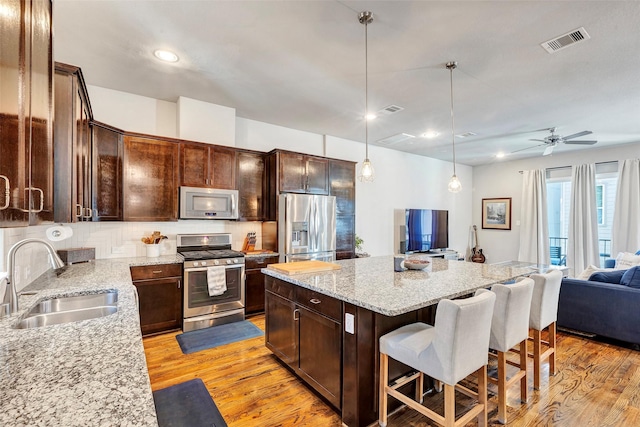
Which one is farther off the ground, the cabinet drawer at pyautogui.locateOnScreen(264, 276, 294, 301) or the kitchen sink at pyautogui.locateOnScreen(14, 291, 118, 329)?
the kitchen sink at pyautogui.locateOnScreen(14, 291, 118, 329)

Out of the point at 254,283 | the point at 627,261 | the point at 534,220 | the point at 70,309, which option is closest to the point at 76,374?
the point at 70,309

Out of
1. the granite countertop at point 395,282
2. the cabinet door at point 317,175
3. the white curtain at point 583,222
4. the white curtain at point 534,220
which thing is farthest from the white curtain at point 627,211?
the cabinet door at point 317,175

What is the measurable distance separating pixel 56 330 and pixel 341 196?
163 inches

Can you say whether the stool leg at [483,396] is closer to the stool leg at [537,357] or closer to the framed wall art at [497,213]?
the stool leg at [537,357]

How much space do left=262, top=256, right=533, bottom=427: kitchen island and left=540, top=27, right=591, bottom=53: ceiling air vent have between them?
6.64 feet

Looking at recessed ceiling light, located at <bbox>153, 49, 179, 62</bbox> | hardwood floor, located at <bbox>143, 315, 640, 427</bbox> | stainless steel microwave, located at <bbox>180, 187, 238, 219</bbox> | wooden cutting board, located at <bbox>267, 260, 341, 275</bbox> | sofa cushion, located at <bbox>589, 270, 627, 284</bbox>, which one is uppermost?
recessed ceiling light, located at <bbox>153, 49, 179, 62</bbox>

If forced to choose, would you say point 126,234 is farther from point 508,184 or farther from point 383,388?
point 508,184

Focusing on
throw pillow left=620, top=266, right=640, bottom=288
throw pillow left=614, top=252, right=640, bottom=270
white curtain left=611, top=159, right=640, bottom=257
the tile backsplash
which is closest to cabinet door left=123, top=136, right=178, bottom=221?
the tile backsplash

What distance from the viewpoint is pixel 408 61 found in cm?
291

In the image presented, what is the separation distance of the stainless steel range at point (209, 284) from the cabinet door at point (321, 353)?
1.68 meters

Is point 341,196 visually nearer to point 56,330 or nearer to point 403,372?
point 403,372

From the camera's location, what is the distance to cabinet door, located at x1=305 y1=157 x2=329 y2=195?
468 cm

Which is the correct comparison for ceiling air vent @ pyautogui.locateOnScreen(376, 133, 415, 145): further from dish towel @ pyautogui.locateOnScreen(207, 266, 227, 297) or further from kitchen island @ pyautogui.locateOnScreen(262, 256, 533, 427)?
dish towel @ pyautogui.locateOnScreen(207, 266, 227, 297)

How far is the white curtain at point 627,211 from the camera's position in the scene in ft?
18.3
